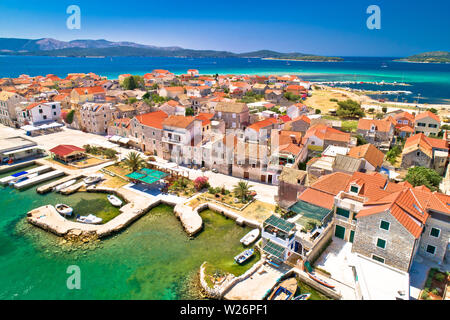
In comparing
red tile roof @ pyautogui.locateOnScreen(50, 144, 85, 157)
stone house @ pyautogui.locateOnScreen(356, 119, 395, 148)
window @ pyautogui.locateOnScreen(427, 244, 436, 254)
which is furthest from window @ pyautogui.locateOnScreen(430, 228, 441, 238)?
red tile roof @ pyautogui.locateOnScreen(50, 144, 85, 157)

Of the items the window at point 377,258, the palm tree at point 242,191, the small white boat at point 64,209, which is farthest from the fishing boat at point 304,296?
the small white boat at point 64,209

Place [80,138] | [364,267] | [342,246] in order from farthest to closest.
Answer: [80,138], [342,246], [364,267]

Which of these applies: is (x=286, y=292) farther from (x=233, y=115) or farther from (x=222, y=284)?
(x=233, y=115)

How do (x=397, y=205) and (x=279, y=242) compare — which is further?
(x=279, y=242)

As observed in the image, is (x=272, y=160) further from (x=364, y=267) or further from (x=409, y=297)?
(x=409, y=297)

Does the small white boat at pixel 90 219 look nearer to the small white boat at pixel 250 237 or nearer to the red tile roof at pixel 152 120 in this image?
the small white boat at pixel 250 237
